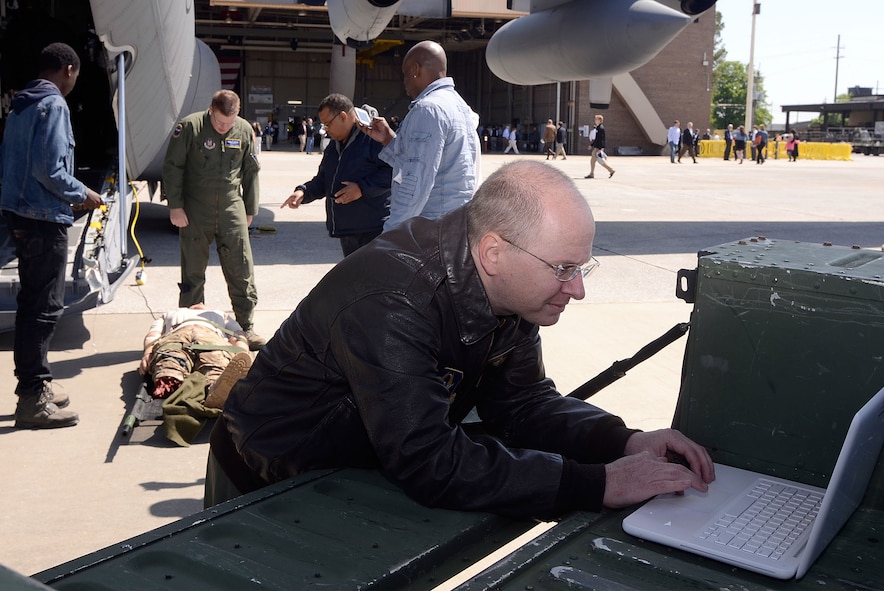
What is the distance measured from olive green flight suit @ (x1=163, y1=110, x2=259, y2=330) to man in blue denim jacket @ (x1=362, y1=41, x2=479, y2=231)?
1639mm

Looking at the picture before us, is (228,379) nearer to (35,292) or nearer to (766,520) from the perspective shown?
(35,292)

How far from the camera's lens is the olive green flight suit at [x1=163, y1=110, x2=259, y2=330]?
6176 millimetres

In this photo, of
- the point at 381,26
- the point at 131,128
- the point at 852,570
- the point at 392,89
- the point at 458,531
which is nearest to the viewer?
the point at 852,570

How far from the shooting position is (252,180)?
21.6ft

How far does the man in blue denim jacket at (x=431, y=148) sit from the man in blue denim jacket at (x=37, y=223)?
1.78 m

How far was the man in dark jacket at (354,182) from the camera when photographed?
5.70 metres

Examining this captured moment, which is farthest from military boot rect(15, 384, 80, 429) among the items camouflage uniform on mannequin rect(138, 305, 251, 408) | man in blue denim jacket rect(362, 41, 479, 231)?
man in blue denim jacket rect(362, 41, 479, 231)

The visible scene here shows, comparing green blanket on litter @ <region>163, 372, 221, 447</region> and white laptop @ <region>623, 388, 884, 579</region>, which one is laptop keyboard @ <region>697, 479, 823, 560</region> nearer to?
white laptop @ <region>623, 388, 884, 579</region>

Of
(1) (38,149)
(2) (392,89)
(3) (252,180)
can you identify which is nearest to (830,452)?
(1) (38,149)

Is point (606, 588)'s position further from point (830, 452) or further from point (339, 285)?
point (830, 452)

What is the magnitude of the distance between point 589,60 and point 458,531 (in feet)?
23.2

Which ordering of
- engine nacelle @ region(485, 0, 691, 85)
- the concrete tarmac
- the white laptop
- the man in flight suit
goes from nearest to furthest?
1. the white laptop
2. the concrete tarmac
3. the man in flight suit
4. engine nacelle @ region(485, 0, 691, 85)

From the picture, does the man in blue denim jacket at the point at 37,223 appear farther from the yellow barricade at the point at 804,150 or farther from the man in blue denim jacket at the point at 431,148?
the yellow barricade at the point at 804,150

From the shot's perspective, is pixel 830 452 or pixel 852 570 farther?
pixel 830 452
